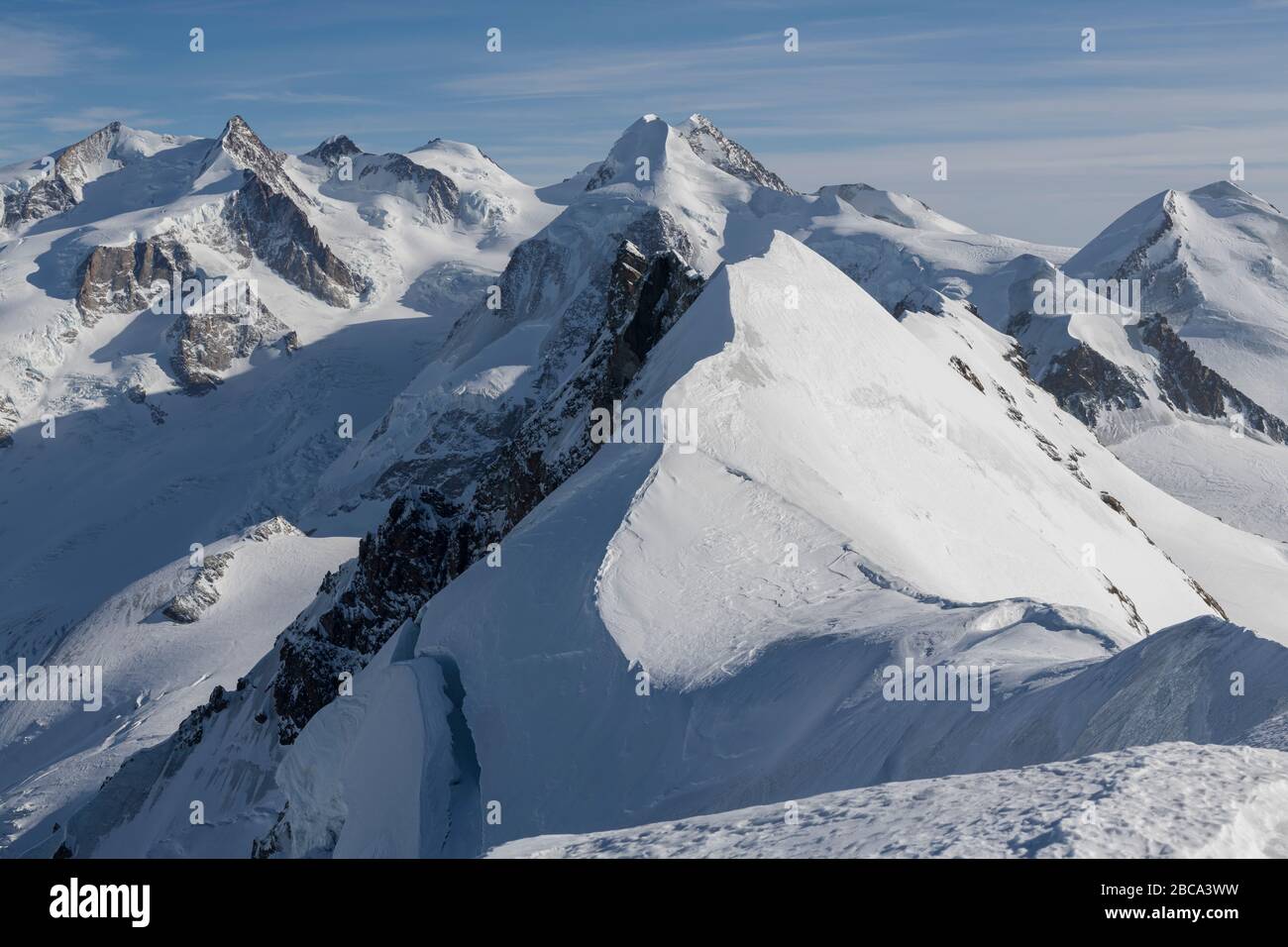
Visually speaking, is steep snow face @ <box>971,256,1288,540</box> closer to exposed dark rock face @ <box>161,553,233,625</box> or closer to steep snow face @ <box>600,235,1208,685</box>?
steep snow face @ <box>600,235,1208,685</box>

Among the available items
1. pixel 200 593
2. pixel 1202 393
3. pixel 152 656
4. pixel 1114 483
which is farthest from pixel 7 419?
pixel 1202 393

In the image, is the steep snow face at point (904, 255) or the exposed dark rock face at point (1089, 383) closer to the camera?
the exposed dark rock face at point (1089, 383)

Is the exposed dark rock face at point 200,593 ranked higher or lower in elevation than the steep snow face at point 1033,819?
lower

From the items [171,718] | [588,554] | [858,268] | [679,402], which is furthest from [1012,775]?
[858,268]

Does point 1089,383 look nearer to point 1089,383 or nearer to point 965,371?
point 1089,383

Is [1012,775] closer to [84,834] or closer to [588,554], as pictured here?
[588,554]

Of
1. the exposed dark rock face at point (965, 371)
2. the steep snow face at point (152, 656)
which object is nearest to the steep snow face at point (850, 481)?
the exposed dark rock face at point (965, 371)

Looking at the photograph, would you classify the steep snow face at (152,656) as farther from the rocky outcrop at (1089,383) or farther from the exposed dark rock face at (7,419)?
the rocky outcrop at (1089,383)
